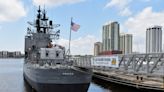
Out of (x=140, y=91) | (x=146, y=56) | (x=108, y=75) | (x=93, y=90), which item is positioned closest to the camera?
(x=146, y=56)

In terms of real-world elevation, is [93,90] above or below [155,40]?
below

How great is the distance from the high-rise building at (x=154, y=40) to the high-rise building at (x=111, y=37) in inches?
1195

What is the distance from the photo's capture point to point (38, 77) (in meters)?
30.5

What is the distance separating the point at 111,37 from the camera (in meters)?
95.4

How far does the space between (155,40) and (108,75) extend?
45.3ft

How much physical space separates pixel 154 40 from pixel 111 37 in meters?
40.9

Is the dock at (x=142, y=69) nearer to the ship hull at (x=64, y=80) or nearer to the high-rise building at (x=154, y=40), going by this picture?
the ship hull at (x=64, y=80)

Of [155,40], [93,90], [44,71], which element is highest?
[155,40]

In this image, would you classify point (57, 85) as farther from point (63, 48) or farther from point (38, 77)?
point (63, 48)

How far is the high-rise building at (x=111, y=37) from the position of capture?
92181mm

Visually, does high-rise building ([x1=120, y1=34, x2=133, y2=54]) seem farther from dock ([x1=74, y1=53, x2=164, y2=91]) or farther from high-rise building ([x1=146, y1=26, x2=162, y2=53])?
dock ([x1=74, y1=53, x2=164, y2=91])

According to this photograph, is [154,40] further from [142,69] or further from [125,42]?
[125,42]

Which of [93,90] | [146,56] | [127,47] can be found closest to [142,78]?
[93,90]

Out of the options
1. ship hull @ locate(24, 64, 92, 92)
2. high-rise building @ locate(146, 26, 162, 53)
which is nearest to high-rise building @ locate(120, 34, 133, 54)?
high-rise building @ locate(146, 26, 162, 53)
